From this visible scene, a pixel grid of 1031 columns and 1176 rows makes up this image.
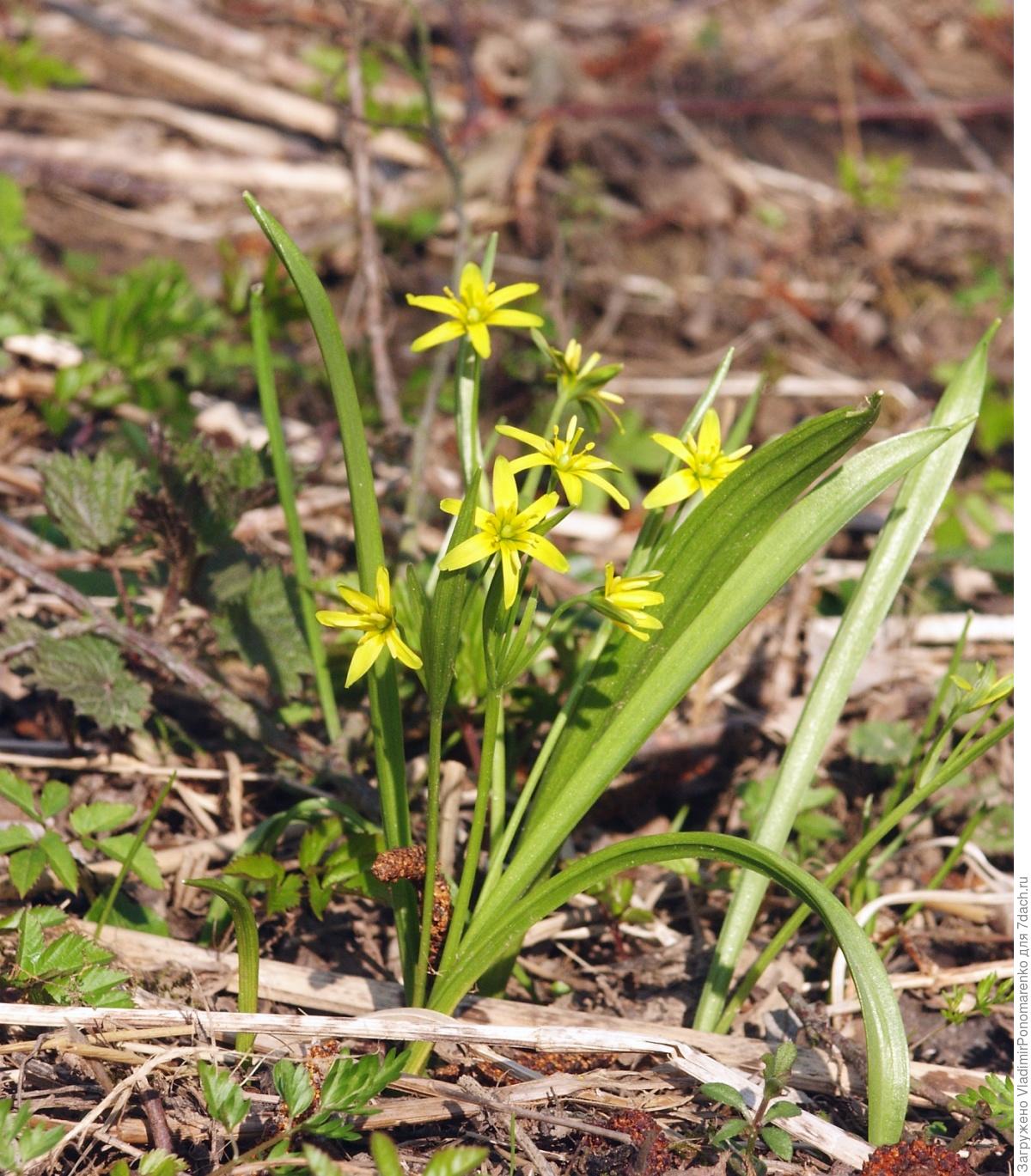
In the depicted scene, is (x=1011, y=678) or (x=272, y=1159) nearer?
(x=272, y=1159)

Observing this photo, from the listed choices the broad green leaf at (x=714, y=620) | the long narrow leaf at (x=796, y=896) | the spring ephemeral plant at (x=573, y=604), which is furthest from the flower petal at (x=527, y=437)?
the long narrow leaf at (x=796, y=896)

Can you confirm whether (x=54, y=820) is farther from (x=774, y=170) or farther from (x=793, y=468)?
(x=774, y=170)

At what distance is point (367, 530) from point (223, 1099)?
0.87 meters

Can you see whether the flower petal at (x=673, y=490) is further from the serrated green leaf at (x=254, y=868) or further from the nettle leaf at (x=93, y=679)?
the nettle leaf at (x=93, y=679)

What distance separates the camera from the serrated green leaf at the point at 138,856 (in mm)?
2000

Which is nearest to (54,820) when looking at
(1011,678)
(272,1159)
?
(272,1159)

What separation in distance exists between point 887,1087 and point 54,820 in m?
1.66

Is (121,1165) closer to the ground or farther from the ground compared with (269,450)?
closer to the ground

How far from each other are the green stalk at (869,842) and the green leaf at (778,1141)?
384 millimetres

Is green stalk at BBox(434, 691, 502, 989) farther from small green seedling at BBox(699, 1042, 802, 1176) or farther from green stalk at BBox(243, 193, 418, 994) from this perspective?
small green seedling at BBox(699, 1042, 802, 1176)

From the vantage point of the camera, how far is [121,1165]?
1.52 m

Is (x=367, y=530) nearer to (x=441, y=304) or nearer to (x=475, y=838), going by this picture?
(x=441, y=304)

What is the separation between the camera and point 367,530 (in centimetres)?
182

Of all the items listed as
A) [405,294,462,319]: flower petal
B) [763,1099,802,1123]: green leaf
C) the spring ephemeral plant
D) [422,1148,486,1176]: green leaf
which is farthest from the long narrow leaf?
[405,294,462,319]: flower petal
